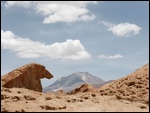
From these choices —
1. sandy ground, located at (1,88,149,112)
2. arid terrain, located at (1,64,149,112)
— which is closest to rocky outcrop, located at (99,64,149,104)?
arid terrain, located at (1,64,149,112)

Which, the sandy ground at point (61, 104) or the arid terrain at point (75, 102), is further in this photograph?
the arid terrain at point (75, 102)

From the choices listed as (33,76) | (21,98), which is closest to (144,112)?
(21,98)

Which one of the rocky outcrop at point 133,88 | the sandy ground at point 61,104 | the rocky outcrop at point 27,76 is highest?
the rocky outcrop at point 27,76

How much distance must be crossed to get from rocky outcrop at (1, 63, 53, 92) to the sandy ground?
26.3 ft

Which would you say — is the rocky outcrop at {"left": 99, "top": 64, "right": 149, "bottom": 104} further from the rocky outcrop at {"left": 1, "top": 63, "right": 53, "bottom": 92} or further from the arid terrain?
the rocky outcrop at {"left": 1, "top": 63, "right": 53, "bottom": 92}

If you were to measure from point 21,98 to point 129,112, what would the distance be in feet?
23.1

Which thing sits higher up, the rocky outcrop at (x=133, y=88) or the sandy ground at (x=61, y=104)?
the rocky outcrop at (x=133, y=88)

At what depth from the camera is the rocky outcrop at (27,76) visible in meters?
30.8

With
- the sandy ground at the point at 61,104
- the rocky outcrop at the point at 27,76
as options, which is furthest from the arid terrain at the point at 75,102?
the rocky outcrop at the point at 27,76

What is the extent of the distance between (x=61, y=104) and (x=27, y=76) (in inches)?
581

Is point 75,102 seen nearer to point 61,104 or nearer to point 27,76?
point 61,104

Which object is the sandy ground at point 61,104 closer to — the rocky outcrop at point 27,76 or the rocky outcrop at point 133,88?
the rocky outcrop at point 133,88

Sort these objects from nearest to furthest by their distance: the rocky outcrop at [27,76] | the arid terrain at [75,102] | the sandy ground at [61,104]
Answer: the sandy ground at [61,104], the arid terrain at [75,102], the rocky outcrop at [27,76]

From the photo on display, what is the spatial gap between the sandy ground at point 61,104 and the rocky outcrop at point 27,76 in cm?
803
